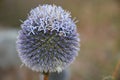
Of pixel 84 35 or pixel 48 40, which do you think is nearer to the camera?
pixel 48 40

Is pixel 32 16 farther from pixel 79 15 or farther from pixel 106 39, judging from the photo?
pixel 79 15

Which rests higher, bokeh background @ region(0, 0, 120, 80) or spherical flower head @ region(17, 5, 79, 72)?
bokeh background @ region(0, 0, 120, 80)

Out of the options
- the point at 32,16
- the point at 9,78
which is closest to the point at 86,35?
the point at 9,78

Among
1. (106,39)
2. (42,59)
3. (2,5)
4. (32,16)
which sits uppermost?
(2,5)

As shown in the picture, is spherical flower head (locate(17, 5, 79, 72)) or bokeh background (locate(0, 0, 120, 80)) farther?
bokeh background (locate(0, 0, 120, 80))
